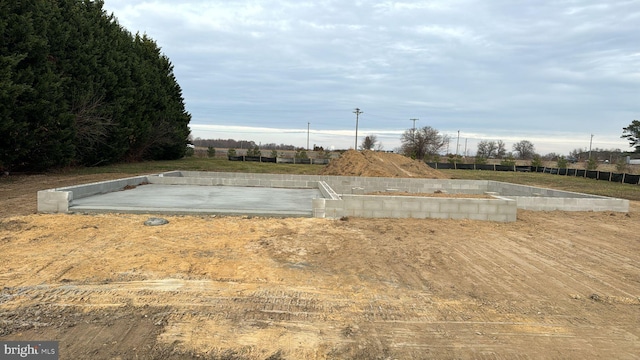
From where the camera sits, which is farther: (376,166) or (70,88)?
(376,166)

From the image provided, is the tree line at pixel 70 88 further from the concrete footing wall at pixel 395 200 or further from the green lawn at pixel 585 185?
the green lawn at pixel 585 185

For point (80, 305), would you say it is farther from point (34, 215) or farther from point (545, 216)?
point (545, 216)

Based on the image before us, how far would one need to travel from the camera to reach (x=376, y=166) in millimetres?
18359

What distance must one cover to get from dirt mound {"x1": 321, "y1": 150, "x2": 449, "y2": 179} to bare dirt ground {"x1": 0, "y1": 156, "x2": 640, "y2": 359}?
11.3 m

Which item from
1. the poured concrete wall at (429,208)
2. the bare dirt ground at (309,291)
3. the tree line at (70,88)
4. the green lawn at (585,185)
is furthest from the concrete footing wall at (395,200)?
the green lawn at (585,185)

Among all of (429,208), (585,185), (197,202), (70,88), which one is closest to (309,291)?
(429,208)

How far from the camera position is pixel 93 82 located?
57.5ft

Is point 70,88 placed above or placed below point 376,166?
above

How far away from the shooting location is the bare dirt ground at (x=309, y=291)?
278 centimetres

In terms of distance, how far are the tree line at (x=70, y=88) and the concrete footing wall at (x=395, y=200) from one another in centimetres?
544

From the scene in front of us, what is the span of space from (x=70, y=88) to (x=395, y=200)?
53.2 feet

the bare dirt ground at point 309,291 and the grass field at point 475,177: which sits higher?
the grass field at point 475,177

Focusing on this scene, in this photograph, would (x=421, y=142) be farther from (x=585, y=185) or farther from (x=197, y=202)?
(x=197, y=202)

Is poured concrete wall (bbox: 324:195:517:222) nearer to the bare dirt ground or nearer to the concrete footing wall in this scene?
the concrete footing wall
